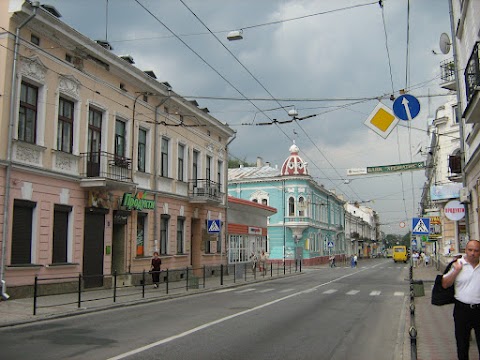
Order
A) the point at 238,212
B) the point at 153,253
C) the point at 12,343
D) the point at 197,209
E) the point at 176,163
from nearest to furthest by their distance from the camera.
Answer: the point at 12,343, the point at 153,253, the point at 176,163, the point at 197,209, the point at 238,212

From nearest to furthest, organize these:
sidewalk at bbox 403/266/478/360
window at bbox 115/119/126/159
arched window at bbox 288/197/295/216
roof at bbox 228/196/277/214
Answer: sidewalk at bbox 403/266/478/360
window at bbox 115/119/126/159
roof at bbox 228/196/277/214
arched window at bbox 288/197/295/216

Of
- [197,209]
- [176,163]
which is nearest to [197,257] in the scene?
[197,209]

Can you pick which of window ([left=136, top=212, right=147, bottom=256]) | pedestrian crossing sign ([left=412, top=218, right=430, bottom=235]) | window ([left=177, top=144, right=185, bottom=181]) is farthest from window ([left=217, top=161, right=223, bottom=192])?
pedestrian crossing sign ([left=412, top=218, right=430, bottom=235])

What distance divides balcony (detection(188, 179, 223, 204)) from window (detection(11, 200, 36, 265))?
1252cm

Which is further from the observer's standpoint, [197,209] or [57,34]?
[197,209]

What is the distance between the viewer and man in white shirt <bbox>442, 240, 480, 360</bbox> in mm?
6172

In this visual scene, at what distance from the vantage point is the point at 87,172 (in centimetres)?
1967

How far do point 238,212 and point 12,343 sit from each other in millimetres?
28376

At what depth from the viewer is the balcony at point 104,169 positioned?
63.0ft

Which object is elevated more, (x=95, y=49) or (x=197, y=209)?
(x=95, y=49)

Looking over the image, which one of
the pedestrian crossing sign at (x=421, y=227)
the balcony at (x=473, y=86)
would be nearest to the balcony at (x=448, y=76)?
the pedestrian crossing sign at (x=421, y=227)

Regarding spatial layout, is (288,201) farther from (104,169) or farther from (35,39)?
(35,39)

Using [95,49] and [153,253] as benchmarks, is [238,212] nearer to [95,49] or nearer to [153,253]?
[153,253]

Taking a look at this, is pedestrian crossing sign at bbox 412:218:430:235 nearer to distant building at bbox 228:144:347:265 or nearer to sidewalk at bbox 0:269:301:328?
sidewalk at bbox 0:269:301:328
